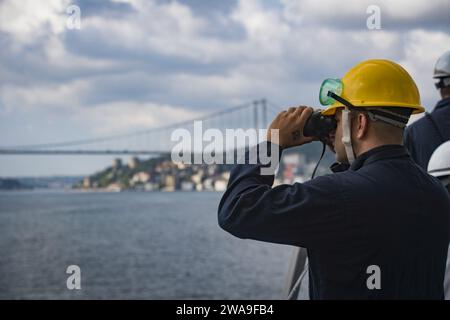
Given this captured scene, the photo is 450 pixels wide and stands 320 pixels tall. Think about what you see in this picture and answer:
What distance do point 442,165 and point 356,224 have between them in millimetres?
1229

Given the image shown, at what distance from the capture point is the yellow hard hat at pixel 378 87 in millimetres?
1578

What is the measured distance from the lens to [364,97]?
1.58m

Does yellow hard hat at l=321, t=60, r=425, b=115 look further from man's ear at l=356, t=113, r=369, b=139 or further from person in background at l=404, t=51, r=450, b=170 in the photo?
person in background at l=404, t=51, r=450, b=170

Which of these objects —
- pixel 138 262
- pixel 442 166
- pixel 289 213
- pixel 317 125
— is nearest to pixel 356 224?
pixel 289 213

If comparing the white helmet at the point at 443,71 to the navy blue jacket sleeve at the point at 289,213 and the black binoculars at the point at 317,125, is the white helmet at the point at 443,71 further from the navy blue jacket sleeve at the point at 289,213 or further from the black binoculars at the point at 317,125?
the navy blue jacket sleeve at the point at 289,213

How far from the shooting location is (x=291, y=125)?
164 centimetres

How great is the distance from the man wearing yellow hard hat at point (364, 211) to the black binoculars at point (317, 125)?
2.3 inches

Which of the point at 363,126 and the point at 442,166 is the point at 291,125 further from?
the point at 442,166

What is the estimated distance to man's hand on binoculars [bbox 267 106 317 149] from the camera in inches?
64.3

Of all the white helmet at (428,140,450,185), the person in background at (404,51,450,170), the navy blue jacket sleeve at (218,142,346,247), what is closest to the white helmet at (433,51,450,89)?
the person in background at (404,51,450,170)

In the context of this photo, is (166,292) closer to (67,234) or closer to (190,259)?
(190,259)

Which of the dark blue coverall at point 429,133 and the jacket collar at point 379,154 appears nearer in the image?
the jacket collar at point 379,154

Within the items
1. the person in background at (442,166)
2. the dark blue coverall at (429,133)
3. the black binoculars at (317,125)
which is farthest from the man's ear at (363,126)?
the dark blue coverall at (429,133)

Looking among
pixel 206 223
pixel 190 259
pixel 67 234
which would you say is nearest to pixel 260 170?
pixel 190 259
